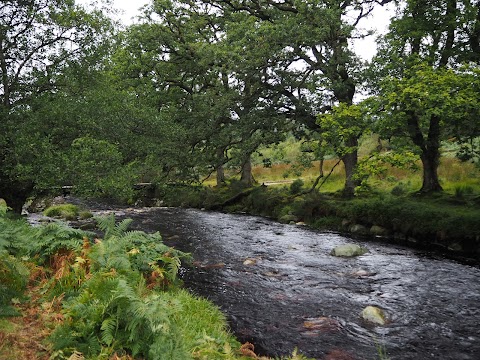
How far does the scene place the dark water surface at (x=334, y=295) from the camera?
6.91 meters

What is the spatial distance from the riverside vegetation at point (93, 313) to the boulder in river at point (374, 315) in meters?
2.76

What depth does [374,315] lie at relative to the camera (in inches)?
311

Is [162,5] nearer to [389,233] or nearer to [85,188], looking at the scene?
[85,188]

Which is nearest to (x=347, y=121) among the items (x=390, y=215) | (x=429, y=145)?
(x=390, y=215)

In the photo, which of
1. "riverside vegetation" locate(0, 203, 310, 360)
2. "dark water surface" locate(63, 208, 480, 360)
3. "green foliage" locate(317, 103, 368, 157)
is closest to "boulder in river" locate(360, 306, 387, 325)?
"dark water surface" locate(63, 208, 480, 360)

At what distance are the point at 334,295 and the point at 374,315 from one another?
152cm

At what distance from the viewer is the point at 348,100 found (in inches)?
824

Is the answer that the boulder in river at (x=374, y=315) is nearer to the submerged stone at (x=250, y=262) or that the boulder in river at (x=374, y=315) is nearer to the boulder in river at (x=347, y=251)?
the submerged stone at (x=250, y=262)

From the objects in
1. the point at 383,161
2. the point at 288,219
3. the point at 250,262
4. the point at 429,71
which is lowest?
the point at 250,262

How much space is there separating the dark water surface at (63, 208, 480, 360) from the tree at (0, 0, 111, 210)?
298 inches

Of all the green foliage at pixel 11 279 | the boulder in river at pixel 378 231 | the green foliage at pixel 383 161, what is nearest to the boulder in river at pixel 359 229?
the boulder in river at pixel 378 231

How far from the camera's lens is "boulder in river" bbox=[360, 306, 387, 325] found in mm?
7785

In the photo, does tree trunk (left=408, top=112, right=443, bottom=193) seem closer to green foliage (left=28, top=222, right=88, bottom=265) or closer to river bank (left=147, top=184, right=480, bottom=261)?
river bank (left=147, top=184, right=480, bottom=261)

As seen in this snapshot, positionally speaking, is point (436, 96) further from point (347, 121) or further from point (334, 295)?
point (334, 295)
